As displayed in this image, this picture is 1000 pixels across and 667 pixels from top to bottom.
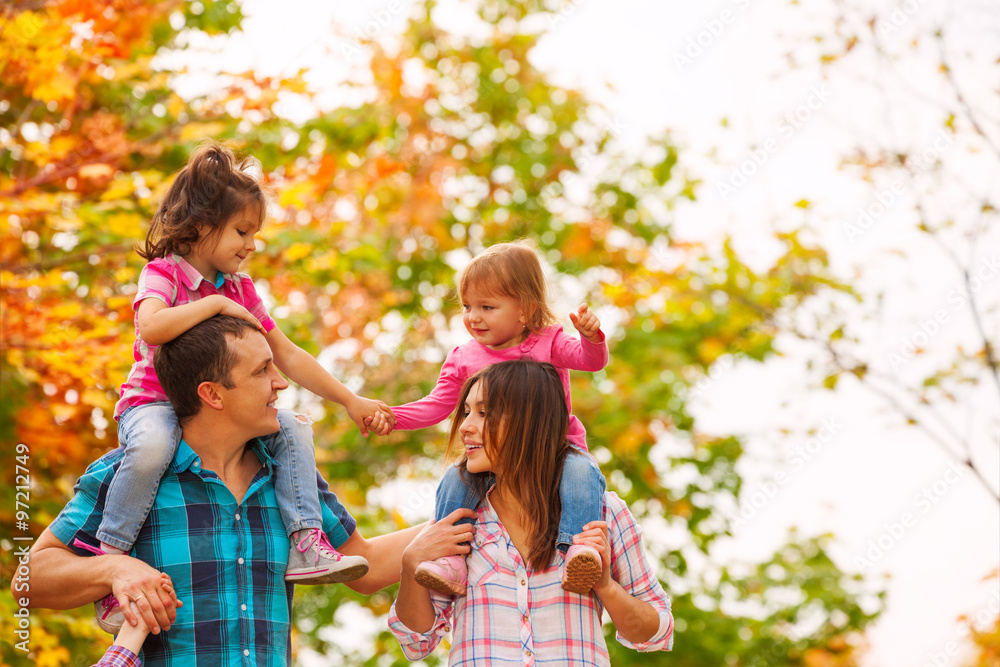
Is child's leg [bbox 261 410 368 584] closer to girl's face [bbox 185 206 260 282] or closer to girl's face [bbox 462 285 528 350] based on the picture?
girl's face [bbox 185 206 260 282]

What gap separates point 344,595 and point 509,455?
575 cm

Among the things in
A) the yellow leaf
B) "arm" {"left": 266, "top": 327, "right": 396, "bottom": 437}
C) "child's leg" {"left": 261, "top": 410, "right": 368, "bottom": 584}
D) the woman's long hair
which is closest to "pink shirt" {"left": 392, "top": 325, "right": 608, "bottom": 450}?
"arm" {"left": 266, "top": 327, "right": 396, "bottom": 437}

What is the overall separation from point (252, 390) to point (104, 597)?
617mm

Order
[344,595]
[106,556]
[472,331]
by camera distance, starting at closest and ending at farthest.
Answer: [106,556], [472,331], [344,595]

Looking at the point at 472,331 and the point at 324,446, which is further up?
the point at 324,446

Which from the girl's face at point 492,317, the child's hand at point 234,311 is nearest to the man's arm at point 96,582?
the child's hand at point 234,311

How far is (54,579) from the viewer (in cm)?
222

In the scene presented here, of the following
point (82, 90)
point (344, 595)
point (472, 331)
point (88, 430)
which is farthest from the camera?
point (344, 595)

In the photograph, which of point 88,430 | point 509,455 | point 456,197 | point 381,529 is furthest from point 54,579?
point 456,197

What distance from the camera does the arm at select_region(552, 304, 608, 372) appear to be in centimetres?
260

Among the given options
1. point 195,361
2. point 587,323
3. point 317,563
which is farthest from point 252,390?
point 587,323

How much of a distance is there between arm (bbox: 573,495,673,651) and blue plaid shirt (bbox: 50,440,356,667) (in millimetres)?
827

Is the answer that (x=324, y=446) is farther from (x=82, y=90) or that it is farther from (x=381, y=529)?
(x=82, y=90)

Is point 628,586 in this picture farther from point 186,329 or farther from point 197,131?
point 197,131
